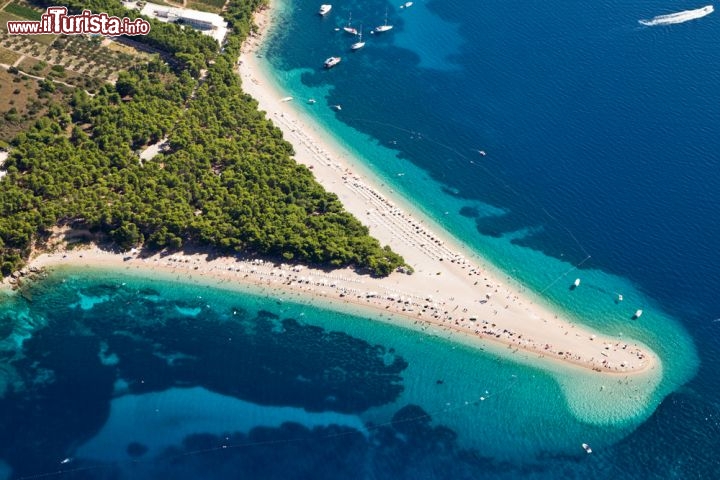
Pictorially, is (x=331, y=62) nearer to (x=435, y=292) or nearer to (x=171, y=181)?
(x=171, y=181)

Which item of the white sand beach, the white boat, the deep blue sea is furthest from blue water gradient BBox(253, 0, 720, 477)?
the white sand beach

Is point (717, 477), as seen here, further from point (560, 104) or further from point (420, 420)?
point (560, 104)

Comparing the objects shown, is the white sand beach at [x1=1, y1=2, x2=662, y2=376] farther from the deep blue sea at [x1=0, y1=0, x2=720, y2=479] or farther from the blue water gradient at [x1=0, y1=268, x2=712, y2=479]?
the deep blue sea at [x1=0, y1=0, x2=720, y2=479]

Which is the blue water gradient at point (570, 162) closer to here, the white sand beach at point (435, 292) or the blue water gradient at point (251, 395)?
the white sand beach at point (435, 292)

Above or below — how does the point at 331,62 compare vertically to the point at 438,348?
above

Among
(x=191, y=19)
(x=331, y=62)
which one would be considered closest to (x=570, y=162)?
(x=331, y=62)

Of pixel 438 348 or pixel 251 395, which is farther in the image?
pixel 438 348

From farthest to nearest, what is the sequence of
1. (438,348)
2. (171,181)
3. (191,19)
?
(191,19), (171,181), (438,348)

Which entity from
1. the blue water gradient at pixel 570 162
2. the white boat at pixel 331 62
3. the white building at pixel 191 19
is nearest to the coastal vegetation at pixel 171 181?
the blue water gradient at pixel 570 162
